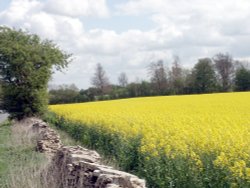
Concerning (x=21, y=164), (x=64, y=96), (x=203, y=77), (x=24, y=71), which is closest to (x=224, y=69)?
(x=203, y=77)

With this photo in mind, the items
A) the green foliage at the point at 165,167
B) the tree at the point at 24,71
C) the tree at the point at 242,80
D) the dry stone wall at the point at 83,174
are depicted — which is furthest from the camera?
the tree at the point at 242,80

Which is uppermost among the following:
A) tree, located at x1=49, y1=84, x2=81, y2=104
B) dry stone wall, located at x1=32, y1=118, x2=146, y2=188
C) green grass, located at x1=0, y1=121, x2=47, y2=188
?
tree, located at x1=49, y1=84, x2=81, y2=104

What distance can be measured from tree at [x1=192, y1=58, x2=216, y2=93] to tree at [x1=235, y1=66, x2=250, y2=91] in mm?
3882

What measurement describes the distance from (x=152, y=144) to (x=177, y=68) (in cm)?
7274

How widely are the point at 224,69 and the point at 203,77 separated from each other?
693 cm

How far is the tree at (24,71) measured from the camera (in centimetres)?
3012

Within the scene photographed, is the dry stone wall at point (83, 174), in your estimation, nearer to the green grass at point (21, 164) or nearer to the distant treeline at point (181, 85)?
the green grass at point (21, 164)

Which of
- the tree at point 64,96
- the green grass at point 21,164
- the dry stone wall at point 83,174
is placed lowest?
the green grass at point 21,164

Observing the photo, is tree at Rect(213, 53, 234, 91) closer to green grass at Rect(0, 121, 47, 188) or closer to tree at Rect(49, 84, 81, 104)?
tree at Rect(49, 84, 81, 104)

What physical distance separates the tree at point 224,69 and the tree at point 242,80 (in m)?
2.75

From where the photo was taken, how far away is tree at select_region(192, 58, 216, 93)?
67.4m

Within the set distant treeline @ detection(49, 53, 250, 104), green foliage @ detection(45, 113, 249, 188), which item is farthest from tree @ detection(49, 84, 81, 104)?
green foliage @ detection(45, 113, 249, 188)

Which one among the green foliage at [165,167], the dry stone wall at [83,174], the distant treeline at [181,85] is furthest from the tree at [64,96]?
the dry stone wall at [83,174]

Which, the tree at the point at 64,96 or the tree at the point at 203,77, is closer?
the tree at the point at 203,77
